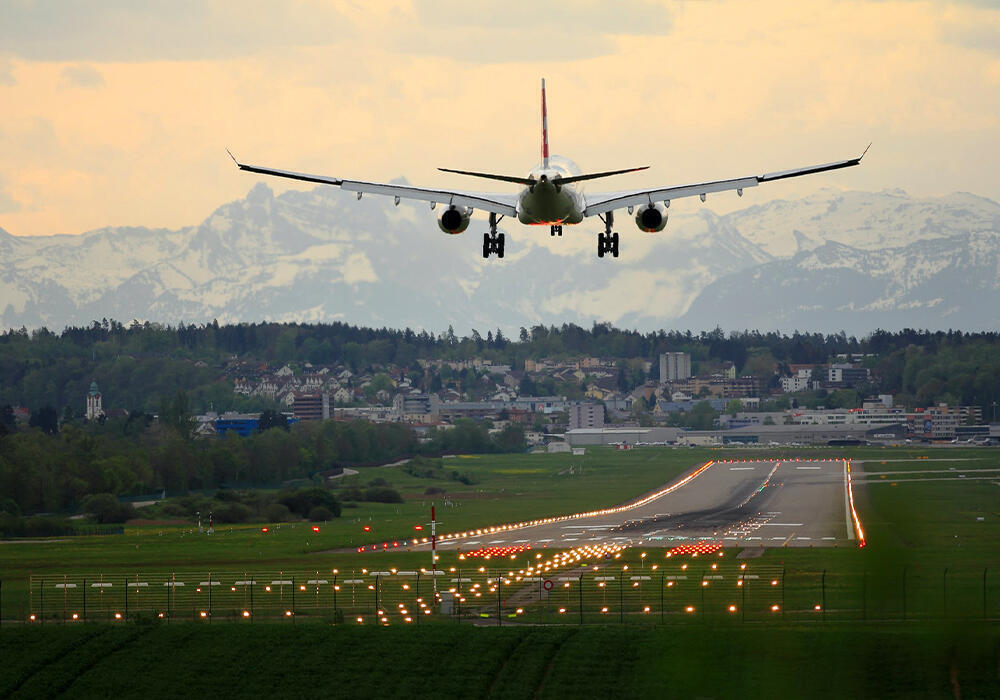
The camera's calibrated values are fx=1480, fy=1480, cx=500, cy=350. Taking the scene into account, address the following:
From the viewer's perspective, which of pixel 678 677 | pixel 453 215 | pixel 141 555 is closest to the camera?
pixel 678 677

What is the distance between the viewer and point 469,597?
67.1 m

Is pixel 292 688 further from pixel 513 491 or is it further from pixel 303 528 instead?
pixel 513 491

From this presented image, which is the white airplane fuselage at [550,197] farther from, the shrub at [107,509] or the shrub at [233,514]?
the shrub at [107,509]

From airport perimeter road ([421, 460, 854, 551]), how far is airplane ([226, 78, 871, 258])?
31.5 meters

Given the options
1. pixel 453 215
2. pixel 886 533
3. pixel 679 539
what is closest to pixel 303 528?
pixel 679 539

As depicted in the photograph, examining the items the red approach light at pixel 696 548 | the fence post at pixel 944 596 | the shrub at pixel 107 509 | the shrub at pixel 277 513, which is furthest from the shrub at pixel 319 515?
the fence post at pixel 944 596

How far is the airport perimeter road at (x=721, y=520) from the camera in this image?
315 ft

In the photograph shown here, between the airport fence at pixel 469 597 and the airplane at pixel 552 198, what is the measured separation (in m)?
15.5

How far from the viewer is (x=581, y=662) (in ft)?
172

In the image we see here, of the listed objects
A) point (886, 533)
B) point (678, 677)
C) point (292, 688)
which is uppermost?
point (886, 533)

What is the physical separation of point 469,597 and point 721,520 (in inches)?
1844

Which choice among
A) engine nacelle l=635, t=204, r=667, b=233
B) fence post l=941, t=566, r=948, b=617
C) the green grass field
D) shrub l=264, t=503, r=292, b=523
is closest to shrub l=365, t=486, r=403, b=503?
shrub l=264, t=503, r=292, b=523

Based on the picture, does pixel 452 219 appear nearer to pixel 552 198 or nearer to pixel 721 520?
pixel 552 198

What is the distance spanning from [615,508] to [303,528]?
28.5 metres
